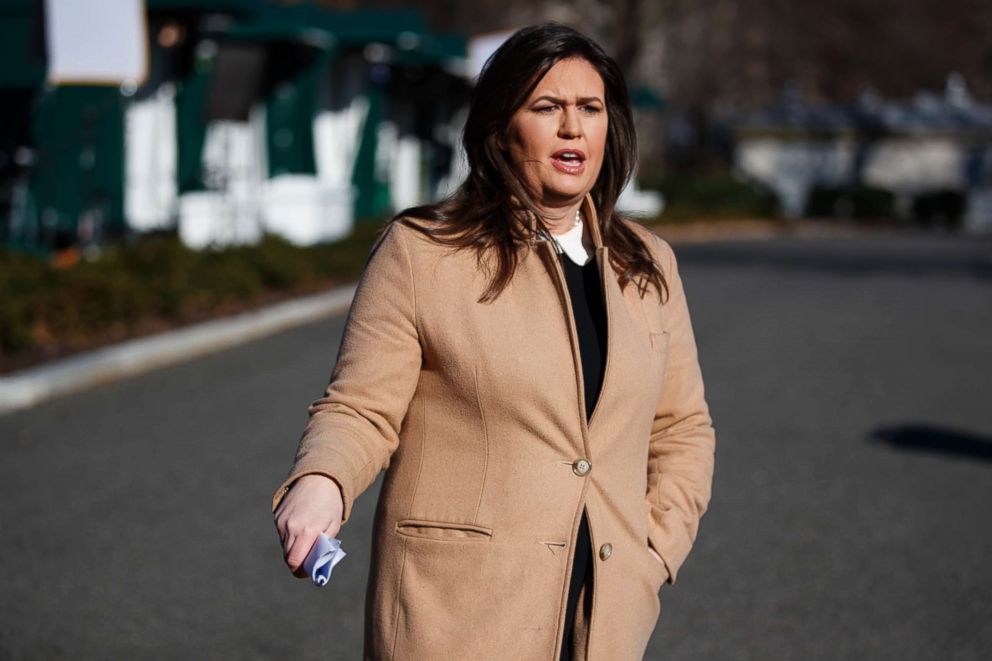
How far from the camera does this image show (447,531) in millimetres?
2445

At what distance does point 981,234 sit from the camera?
134ft

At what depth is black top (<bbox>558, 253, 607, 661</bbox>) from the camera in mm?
2521

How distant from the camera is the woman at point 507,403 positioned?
243 cm

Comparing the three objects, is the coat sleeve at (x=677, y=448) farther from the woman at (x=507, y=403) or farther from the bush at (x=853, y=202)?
the bush at (x=853, y=202)

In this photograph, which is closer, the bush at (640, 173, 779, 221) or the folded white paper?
the folded white paper

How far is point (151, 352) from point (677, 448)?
9.04 m

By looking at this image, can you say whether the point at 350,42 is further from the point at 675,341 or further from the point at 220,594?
the point at 675,341

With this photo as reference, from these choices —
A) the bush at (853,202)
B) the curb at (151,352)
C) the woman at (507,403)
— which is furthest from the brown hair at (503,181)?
the bush at (853,202)

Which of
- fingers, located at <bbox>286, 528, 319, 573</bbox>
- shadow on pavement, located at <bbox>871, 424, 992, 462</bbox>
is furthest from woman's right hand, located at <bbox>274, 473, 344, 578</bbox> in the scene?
shadow on pavement, located at <bbox>871, 424, 992, 462</bbox>

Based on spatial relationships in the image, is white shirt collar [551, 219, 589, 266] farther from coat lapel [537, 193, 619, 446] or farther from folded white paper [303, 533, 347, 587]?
folded white paper [303, 533, 347, 587]

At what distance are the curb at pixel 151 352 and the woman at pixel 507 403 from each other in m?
4.96

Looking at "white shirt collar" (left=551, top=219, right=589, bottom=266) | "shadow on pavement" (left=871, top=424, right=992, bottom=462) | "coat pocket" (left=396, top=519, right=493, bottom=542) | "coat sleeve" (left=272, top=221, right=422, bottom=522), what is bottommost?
"shadow on pavement" (left=871, top=424, right=992, bottom=462)

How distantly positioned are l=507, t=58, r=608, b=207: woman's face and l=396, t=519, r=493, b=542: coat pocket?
61 centimetres

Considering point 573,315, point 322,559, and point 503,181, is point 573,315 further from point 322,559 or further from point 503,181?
point 322,559
